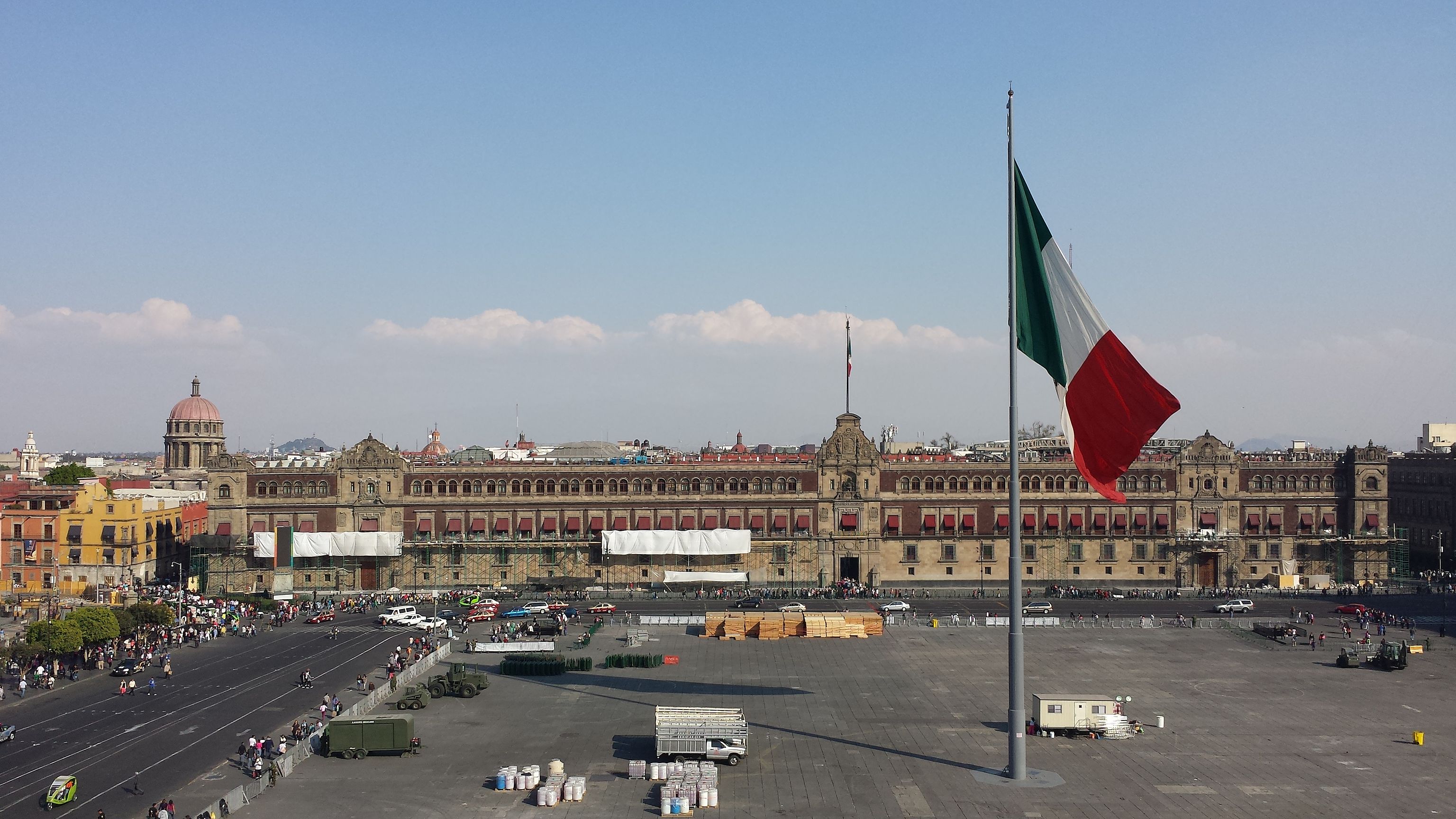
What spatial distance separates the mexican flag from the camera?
41.4 metres

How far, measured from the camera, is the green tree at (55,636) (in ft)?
232

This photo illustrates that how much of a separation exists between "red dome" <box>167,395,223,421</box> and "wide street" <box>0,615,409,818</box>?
296 ft

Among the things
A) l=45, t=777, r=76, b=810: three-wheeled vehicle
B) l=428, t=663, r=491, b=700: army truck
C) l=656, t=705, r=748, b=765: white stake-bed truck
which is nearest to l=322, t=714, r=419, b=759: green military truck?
l=45, t=777, r=76, b=810: three-wheeled vehicle

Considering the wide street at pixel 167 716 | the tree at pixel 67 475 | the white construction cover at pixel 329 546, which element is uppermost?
the tree at pixel 67 475

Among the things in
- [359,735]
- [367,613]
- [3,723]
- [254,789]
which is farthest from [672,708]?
[367,613]

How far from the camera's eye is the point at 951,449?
464ft

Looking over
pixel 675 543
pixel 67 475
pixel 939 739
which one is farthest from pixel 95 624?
pixel 67 475

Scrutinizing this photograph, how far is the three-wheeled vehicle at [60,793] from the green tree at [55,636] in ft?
94.4

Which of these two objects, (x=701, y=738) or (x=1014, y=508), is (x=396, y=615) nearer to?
(x=701, y=738)

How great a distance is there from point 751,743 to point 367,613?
56277mm

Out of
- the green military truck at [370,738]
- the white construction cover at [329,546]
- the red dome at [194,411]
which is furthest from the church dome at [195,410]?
the green military truck at [370,738]

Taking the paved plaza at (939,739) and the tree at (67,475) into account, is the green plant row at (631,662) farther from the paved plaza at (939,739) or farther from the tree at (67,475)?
the tree at (67,475)

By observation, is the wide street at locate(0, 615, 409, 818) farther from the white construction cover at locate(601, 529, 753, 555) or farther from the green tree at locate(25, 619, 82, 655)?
the white construction cover at locate(601, 529, 753, 555)

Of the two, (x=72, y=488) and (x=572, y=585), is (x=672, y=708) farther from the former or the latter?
(x=72, y=488)
